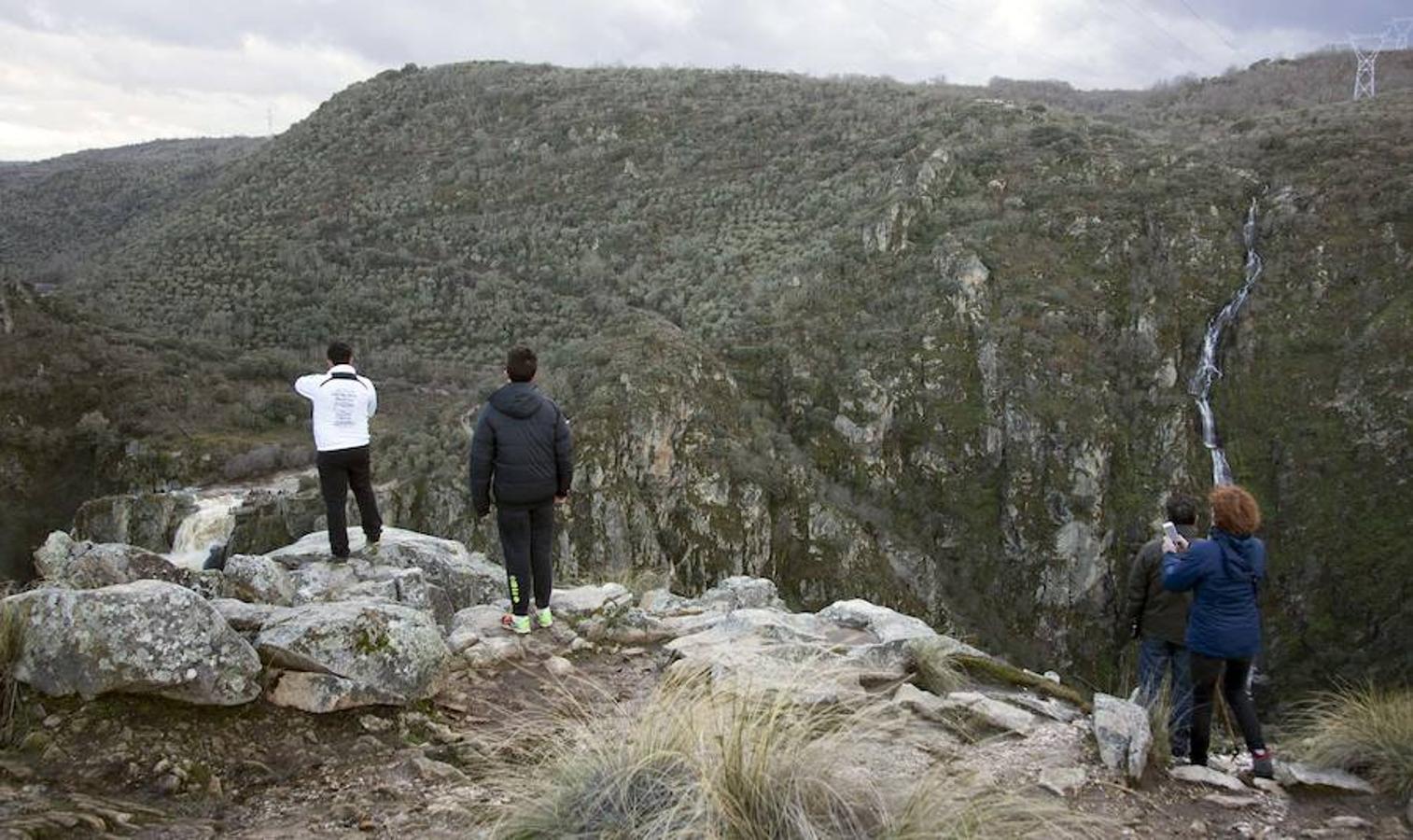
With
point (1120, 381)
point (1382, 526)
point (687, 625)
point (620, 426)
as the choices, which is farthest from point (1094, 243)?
point (687, 625)

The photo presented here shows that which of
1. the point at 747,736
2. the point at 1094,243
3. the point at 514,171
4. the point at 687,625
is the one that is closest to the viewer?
the point at 747,736

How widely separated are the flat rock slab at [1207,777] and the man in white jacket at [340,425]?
5.94 m

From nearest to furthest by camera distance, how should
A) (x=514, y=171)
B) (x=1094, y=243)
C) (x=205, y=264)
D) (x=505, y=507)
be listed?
Result: (x=505, y=507) → (x=1094, y=243) → (x=205, y=264) → (x=514, y=171)

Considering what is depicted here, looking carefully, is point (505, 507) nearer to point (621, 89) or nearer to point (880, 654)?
point (880, 654)

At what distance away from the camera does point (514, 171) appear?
2736 inches

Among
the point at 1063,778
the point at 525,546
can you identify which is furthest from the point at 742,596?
the point at 1063,778

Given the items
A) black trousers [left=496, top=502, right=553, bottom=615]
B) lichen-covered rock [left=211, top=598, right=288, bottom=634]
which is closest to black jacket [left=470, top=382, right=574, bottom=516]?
black trousers [left=496, top=502, right=553, bottom=615]

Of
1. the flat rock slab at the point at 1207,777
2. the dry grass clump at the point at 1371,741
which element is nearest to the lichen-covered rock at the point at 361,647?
the flat rock slab at the point at 1207,777

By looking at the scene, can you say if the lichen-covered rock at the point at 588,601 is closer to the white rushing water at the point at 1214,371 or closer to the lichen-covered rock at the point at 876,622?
the lichen-covered rock at the point at 876,622

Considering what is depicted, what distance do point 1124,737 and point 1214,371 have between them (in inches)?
1807

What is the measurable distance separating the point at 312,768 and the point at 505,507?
7.58 feet

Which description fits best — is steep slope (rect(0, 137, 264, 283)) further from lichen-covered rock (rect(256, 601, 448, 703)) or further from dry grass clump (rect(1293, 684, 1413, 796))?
dry grass clump (rect(1293, 684, 1413, 796))

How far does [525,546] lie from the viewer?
20.7 feet

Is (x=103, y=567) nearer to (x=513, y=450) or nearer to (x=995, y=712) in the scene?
(x=513, y=450)
